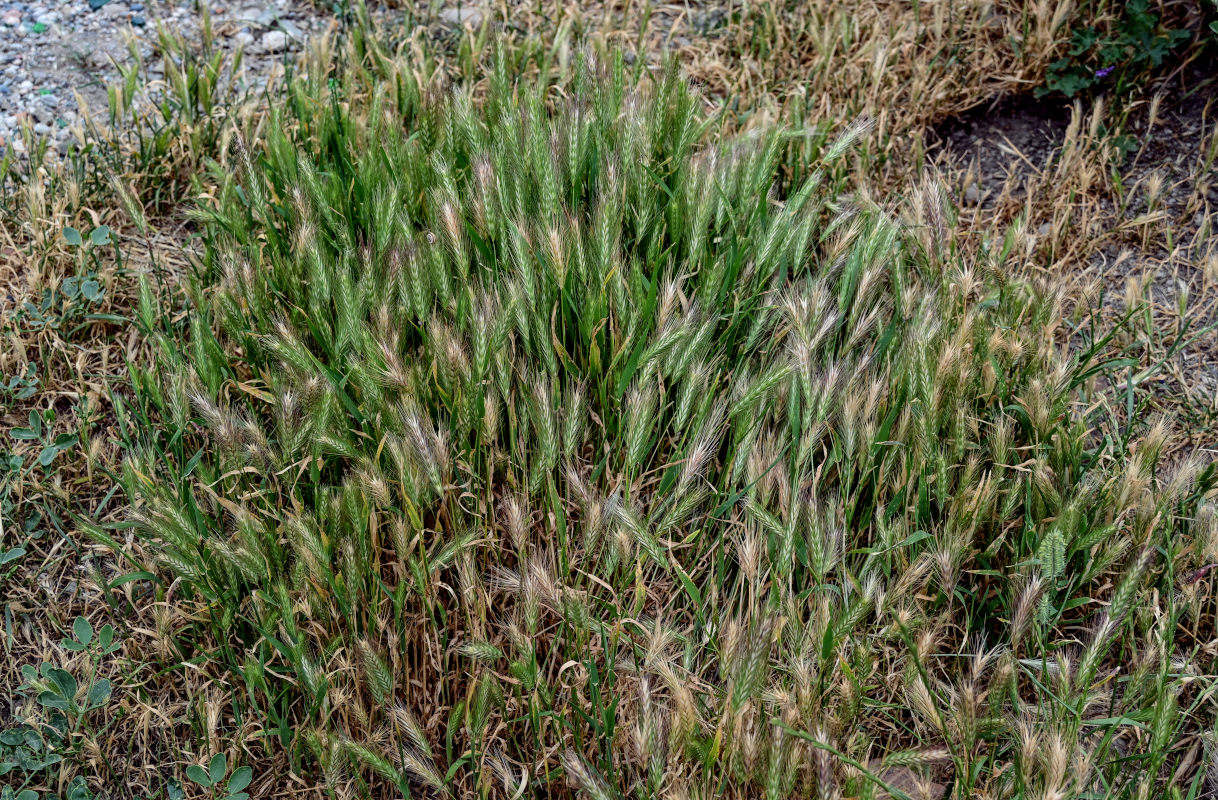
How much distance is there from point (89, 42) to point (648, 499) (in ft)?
7.86

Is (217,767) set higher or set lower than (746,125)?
lower

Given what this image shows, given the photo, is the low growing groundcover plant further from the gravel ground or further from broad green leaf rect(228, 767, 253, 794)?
the gravel ground

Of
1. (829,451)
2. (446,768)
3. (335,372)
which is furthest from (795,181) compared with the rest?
(446,768)

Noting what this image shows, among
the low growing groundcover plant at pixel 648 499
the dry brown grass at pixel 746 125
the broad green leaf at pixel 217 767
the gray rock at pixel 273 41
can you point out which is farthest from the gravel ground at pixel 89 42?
the broad green leaf at pixel 217 767

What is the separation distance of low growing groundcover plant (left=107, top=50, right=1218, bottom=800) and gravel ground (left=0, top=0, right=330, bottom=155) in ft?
2.89

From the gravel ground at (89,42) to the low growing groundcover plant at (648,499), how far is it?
88cm

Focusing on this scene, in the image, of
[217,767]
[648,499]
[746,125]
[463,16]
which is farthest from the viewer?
[463,16]

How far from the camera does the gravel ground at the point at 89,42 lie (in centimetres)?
291

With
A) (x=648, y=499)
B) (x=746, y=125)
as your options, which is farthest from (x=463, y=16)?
(x=648, y=499)

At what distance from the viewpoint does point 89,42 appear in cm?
312

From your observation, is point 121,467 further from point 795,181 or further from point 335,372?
point 795,181

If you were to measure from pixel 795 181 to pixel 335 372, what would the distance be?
1.32 m

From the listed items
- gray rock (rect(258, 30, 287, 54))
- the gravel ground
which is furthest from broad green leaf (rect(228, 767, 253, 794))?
gray rock (rect(258, 30, 287, 54))

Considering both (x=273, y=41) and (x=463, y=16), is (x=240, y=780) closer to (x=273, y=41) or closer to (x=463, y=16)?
(x=273, y=41)
